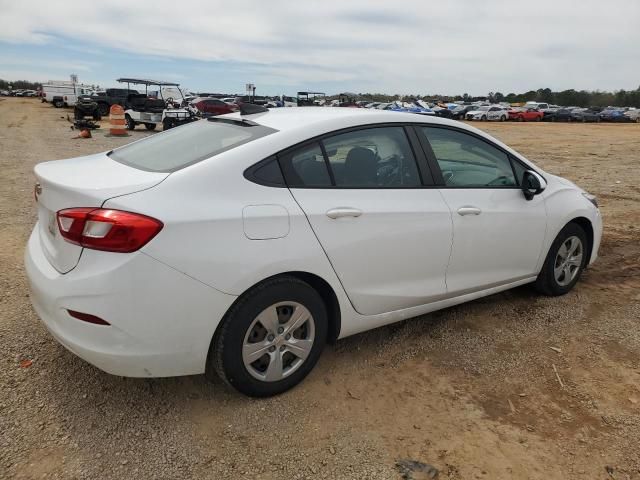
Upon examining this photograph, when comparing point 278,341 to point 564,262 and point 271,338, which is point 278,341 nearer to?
point 271,338

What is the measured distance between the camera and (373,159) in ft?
10.1

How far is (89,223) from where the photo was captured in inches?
89.1

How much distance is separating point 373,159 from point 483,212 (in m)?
0.91

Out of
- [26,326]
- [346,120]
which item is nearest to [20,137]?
[26,326]

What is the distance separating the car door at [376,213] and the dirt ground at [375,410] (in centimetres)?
50

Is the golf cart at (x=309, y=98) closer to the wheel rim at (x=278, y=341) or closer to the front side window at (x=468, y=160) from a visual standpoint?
the front side window at (x=468, y=160)

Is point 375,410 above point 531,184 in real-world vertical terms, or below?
below

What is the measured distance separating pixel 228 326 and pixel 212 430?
55 centimetres

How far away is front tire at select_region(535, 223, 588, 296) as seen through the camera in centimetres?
410

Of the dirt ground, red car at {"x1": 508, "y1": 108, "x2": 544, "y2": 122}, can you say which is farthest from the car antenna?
red car at {"x1": 508, "y1": 108, "x2": 544, "y2": 122}

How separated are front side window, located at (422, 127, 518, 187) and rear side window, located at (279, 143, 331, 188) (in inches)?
35.6

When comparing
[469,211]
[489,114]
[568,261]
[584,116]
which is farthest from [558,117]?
[469,211]

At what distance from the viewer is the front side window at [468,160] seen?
339cm

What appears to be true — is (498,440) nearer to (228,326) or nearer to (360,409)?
(360,409)
